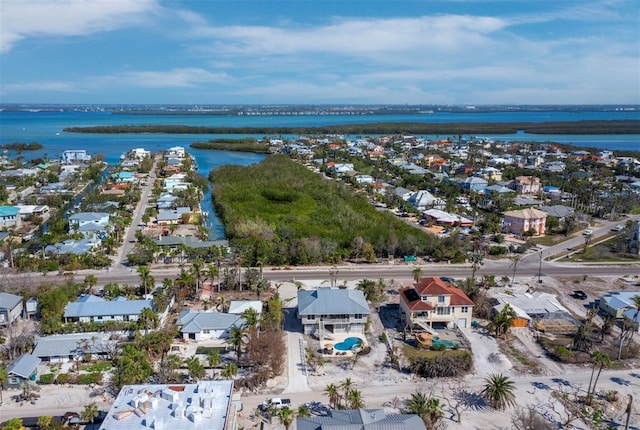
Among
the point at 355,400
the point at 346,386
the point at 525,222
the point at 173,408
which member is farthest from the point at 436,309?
the point at 525,222

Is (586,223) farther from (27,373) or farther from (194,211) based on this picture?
(27,373)

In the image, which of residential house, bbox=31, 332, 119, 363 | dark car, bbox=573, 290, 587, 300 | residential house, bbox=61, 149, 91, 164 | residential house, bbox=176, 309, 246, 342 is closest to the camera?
residential house, bbox=31, 332, 119, 363

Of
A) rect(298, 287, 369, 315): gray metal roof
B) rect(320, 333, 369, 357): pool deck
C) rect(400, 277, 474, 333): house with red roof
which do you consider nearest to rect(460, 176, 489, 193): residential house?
rect(400, 277, 474, 333): house with red roof

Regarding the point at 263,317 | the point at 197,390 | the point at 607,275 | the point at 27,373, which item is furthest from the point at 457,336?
the point at 27,373

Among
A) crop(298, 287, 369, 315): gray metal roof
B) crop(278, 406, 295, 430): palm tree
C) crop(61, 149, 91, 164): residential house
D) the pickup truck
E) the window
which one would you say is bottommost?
the pickup truck

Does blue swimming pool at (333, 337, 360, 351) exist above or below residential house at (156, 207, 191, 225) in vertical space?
below

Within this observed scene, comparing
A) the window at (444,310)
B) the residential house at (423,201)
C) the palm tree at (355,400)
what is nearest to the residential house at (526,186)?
the residential house at (423,201)

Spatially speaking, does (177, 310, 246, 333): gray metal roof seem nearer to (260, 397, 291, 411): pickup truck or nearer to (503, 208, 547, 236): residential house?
(260, 397, 291, 411): pickup truck

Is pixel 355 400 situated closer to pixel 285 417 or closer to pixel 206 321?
pixel 285 417
